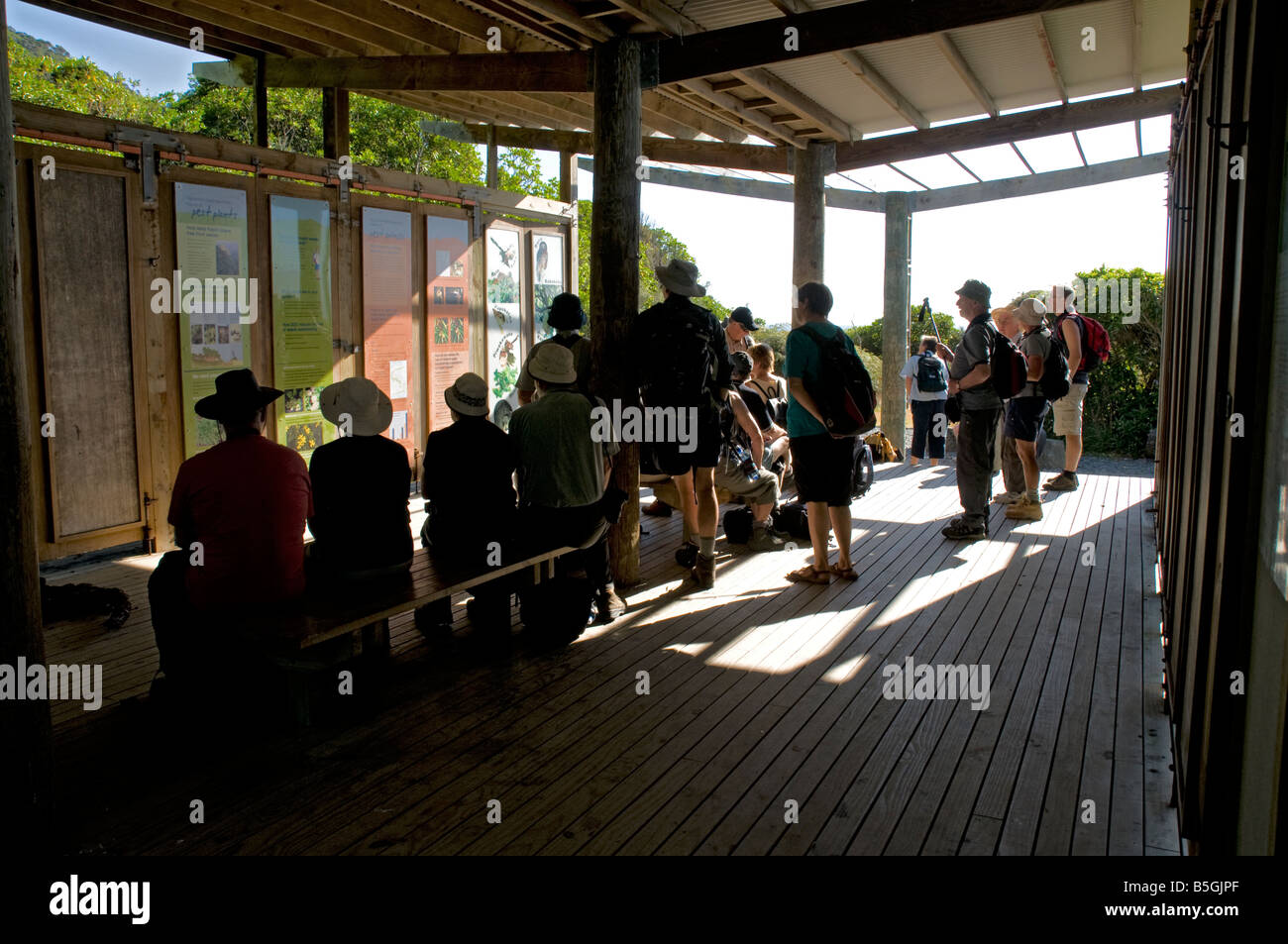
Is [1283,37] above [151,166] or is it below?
below

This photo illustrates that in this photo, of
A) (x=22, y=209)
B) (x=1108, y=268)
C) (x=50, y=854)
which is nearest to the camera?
(x=50, y=854)

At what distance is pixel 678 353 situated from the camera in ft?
19.1

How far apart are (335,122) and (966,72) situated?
17.4 feet

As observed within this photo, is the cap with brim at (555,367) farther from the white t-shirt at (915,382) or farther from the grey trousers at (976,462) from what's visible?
the white t-shirt at (915,382)

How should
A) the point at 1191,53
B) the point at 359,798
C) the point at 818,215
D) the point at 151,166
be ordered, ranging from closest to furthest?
the point at 359,798 < the point at 1191,53 < the point at 151,166 < the point at 818,215

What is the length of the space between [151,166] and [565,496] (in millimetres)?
3791

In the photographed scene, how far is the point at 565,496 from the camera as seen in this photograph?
16.7 feet

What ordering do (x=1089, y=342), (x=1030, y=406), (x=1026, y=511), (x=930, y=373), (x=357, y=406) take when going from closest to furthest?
(x=357, y=406)
(x=1030, y=406)
(x=1026, y=511)
(x=1089, y=342)
(x=930, y=373)

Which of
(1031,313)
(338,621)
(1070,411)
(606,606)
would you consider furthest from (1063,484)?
(338,621)

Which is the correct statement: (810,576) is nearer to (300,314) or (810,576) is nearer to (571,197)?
(300,314)

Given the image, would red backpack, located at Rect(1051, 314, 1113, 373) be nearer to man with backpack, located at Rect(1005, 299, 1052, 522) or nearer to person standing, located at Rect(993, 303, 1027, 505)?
person standing, located at Rect(993, 303, 1027, 505)

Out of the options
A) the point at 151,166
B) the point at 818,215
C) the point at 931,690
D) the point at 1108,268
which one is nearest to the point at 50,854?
the point at 931,690

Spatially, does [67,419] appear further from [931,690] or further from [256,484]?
[931,690]
